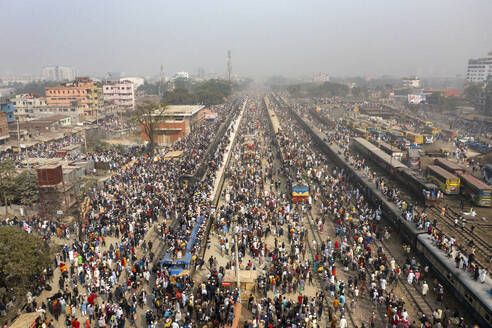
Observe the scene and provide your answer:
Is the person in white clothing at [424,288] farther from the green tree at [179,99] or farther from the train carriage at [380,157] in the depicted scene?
the green tree at [179,99]

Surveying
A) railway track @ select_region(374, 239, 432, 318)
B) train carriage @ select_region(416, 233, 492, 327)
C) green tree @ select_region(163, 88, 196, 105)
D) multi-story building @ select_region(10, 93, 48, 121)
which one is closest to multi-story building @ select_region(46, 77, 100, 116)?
multi-story building @ select_region(10, 93, 48, 121)

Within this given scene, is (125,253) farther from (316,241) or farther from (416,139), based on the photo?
(416,139)

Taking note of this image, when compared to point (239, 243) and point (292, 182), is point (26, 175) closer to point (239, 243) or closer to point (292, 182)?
point (239, 243)

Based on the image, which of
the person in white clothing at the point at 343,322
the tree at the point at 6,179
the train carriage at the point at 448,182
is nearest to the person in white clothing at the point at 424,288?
the person in white clothing at the point at 343,322

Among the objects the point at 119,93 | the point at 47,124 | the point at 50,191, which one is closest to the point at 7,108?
the point at 47,124

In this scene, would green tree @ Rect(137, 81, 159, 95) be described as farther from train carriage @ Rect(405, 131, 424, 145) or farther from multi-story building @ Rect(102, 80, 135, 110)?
train carriage @ Rect(405, 131, 424, 145)

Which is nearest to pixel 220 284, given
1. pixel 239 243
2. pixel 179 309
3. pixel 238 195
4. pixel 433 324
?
pixel 179 309
